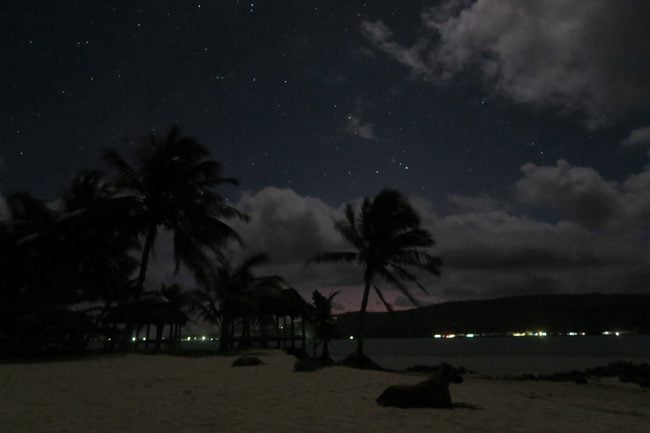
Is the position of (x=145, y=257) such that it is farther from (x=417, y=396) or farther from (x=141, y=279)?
(x=417, y=396)

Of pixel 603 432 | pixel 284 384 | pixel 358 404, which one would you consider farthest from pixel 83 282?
pixel 603 432

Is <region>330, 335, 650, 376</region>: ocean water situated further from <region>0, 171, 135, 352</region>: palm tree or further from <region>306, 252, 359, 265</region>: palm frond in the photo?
<region>0, 171, 135, 352</region>: palm tree

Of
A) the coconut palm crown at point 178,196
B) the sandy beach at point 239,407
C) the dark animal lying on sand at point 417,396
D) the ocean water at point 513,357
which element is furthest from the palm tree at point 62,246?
the ocean water at point 513,357

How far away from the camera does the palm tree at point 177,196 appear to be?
20.7 metres

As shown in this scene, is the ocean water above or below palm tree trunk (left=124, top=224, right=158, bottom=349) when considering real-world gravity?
below

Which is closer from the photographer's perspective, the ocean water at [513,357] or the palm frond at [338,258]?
the palm frond at [338,258]

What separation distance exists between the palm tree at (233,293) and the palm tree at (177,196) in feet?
19.0

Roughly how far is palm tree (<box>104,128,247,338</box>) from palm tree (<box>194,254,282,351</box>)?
578 cm

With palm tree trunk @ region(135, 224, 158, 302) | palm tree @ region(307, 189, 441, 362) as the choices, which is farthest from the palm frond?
palm tree trunk @ region(135, 224, 158, 302)

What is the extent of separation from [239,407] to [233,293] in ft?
68.1

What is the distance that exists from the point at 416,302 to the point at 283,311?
9283mm

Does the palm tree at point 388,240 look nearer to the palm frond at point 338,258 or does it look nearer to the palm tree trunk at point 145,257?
the palm frond at point 338,258

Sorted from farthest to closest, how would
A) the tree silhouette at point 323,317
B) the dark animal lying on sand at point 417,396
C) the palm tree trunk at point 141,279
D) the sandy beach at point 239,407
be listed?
the tree silhouette at point 323,317
the palm tree trunk at point 141,279
the dark animal lying on sand at point 417,396
the sandy beach at point 239,407

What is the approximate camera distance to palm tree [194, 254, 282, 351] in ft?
90.0
